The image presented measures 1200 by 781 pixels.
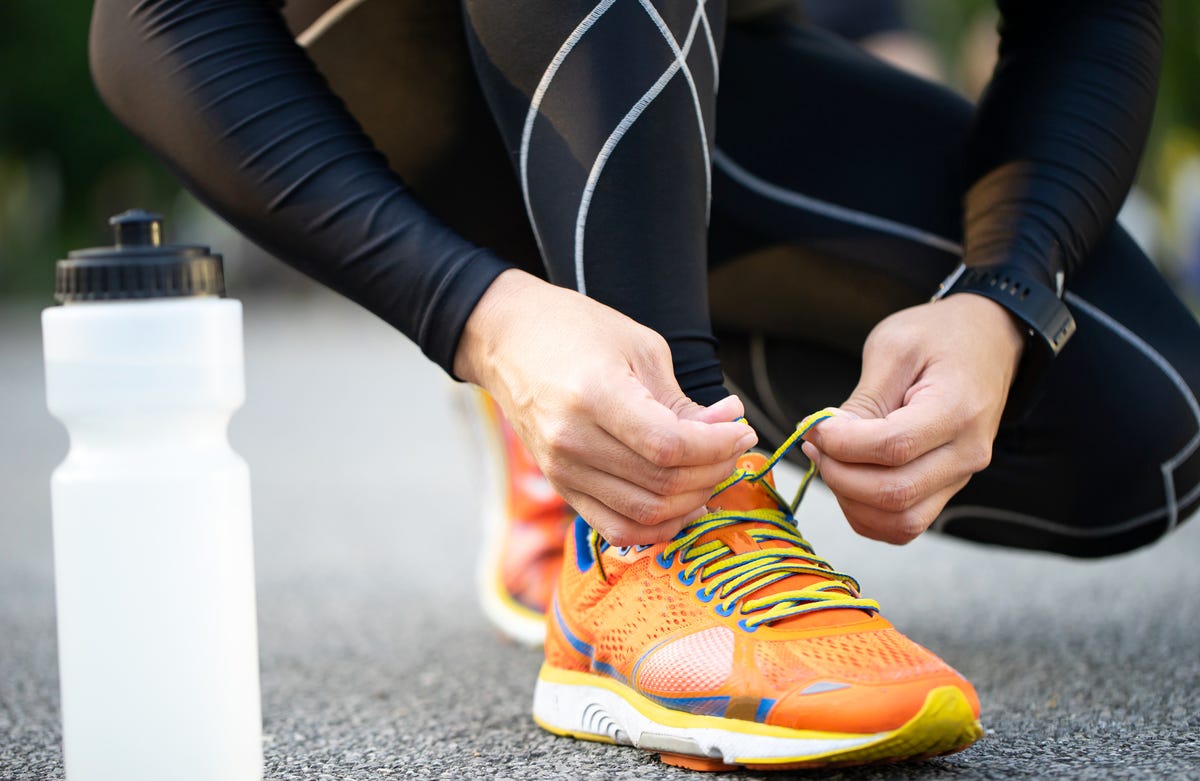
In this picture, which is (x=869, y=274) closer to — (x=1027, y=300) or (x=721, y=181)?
(x=721, y=181)

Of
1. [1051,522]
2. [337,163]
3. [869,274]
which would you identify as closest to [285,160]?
[337,163]

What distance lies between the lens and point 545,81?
982 millimetres

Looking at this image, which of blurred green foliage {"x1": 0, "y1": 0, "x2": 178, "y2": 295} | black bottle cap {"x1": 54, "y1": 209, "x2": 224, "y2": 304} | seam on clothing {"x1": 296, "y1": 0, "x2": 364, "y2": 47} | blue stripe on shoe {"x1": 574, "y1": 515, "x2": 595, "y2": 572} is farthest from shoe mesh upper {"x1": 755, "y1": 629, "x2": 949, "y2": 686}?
blurred green foliage {"x1": 0, "y1": 0, "x2": 178, "y2": 295}

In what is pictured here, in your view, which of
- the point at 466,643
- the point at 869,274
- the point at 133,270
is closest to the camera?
the point at 133,270

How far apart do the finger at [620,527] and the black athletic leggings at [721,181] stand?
0.13m

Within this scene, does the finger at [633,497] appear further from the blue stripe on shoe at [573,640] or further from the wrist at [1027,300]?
the wrist at [1027,300]

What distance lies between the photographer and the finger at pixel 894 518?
0.92 m

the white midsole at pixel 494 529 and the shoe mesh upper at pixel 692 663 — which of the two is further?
the white midsole at pixel 494 529

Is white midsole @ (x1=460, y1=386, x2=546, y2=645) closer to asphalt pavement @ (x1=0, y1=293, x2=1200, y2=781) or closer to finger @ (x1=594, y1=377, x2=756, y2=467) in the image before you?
asphalt pavement @ (x1=0, y1=293, x2=1200, y2=781)

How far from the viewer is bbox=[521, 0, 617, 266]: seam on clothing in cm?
96

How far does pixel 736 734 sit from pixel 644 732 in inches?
3.8

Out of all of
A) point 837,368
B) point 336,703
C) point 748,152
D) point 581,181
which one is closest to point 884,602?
point 837,368

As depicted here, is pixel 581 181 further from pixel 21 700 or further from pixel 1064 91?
pixel 21 700

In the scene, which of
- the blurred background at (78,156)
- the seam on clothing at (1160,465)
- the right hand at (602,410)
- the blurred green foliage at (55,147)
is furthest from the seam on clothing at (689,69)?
the blurred green foliage at (55,147)
